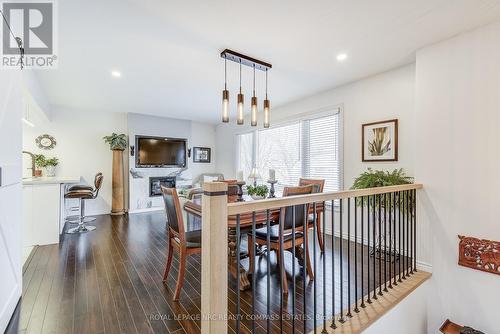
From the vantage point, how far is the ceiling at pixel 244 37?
200 centimetres

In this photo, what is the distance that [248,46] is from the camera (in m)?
2.64

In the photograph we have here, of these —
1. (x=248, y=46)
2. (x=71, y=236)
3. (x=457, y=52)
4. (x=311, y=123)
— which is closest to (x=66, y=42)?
(x=248, y=46)

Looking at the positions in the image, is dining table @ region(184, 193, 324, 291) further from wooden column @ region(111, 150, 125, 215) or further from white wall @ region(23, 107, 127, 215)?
white wall @ region(23, 107, 127, 215)

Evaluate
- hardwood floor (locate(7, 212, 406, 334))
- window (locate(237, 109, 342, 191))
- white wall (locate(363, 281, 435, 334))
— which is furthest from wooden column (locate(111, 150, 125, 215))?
white wall (locate(363, 281, 435, 334))

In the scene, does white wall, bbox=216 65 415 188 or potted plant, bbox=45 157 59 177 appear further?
potted plant, bbox=45 157 59 177

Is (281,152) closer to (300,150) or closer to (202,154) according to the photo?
(300,150)

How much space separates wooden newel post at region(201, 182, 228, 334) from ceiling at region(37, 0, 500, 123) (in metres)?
1.73

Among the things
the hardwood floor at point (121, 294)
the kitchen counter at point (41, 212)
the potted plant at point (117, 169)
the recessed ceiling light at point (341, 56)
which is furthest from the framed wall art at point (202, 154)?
the recessed ceiling light at point (341, 56)

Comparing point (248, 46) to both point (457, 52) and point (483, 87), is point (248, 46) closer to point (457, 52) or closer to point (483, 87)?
point (457, 52)

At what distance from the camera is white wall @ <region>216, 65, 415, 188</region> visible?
10.2 feet

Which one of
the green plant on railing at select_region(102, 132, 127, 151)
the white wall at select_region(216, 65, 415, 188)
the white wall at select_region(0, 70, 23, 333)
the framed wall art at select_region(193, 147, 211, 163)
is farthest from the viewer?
the framed wall art at select_region(193, 147, 211, 163)

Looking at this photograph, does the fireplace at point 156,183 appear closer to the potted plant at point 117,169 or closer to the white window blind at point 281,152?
the potted plant at point 117,169

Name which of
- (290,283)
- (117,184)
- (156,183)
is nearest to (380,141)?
(290,283)

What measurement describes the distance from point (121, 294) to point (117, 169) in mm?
4209
